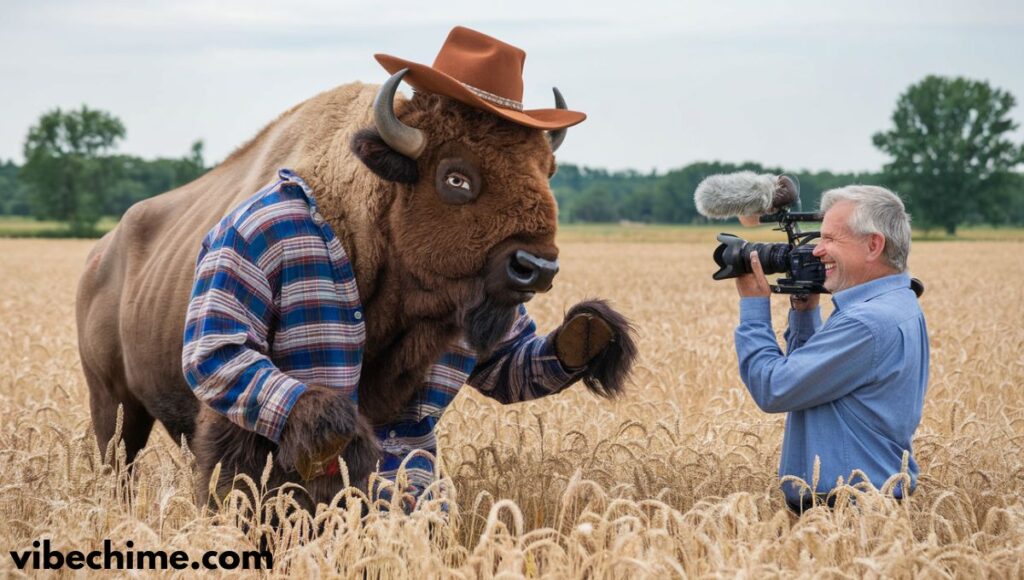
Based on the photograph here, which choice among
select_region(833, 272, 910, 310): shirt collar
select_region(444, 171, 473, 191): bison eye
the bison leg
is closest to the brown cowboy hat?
select_region(444, 171, 473, 191): bison eye

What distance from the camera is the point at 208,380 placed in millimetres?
3955

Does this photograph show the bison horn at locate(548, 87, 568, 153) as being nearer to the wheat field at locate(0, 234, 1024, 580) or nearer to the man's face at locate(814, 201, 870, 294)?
the man's face at locate(814, 201, 870, 294)

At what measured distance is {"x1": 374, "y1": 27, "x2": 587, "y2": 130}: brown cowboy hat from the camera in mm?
4188

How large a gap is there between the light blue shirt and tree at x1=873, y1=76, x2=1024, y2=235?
7419 centimetres

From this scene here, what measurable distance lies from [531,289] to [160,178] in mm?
86073

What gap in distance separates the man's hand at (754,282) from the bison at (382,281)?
1.91ft

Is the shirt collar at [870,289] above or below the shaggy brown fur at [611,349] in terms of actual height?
above

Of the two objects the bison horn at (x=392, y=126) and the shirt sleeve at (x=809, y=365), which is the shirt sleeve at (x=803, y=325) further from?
the bison horn at (x=392, y=126)

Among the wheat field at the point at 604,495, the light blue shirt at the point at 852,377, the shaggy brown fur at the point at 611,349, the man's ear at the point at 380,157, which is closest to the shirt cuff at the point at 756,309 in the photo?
the light blue shirt at the point at 852,377

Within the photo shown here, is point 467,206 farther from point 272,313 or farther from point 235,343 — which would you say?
point 235,343

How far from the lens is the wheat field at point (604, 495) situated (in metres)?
3.36

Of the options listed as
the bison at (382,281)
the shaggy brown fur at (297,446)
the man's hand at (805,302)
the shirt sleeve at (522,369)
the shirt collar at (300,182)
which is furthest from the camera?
the shirt sleeve at (522,369)

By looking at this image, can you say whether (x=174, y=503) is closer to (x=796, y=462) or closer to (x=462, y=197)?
(x=462, y=197)

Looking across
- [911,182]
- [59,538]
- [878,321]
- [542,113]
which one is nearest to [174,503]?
[59,538]
